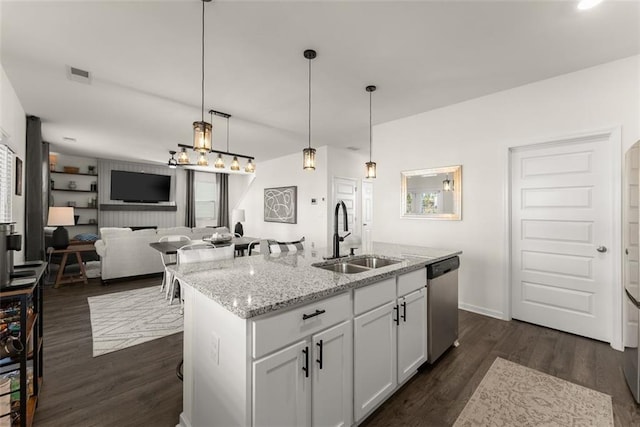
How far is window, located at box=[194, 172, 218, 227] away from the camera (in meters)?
9.16

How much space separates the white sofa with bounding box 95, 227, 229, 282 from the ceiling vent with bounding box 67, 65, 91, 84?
2772 millimetres

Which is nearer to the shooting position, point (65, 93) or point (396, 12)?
point (396, 12)

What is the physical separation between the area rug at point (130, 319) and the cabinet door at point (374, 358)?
7.42 feet

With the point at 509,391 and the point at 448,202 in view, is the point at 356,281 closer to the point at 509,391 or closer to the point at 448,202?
the point at 509,391

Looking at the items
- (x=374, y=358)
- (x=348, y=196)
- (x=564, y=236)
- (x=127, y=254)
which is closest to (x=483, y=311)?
(x=564, y=236)

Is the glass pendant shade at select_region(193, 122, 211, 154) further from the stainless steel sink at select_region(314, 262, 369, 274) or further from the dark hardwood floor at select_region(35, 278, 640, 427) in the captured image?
the dark hardwood floor at select_region(35, 278, 640, 427)

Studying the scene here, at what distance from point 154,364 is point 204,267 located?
1170 millimetres

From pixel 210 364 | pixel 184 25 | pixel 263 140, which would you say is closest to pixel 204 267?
pixel 210 364

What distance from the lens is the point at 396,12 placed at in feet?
6.47

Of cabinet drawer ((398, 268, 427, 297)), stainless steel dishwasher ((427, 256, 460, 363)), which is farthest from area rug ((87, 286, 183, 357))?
stainless steel dishwasher ((427, 256, 460, 363))

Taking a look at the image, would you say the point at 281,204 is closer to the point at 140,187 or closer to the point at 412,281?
the point at 140,187

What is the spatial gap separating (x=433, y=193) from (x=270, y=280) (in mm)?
3041

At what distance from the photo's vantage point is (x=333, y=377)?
144cm

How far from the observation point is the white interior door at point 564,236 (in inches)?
106
